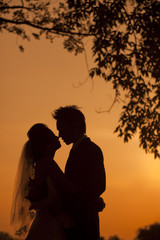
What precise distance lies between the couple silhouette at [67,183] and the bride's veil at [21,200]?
17.9 inches

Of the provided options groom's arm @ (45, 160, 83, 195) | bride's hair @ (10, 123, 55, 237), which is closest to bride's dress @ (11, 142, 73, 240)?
groom's arm @ (45, 160, 83, 195)

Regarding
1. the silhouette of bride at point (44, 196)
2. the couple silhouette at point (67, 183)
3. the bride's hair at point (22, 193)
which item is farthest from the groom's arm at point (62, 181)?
the bride's hair at point (22, 193)

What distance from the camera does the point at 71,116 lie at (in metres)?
4.54

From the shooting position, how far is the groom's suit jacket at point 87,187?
412 cm

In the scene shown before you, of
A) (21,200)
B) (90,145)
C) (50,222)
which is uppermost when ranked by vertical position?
(90,145)

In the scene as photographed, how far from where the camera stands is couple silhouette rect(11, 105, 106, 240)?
4133mm

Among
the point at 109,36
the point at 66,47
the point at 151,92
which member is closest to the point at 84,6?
the point at 109,36

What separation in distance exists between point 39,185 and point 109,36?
9784 mm

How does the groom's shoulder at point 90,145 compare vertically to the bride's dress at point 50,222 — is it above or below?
Result: above

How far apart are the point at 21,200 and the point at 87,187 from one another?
1.44m

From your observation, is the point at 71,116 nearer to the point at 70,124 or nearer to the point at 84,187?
the point at 70,124

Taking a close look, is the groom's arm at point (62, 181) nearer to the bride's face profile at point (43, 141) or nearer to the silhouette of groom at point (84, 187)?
the silhouette of groom at point (84, 187)

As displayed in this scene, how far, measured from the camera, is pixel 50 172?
4168 mm

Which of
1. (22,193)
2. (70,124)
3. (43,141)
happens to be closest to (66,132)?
(70,124)
